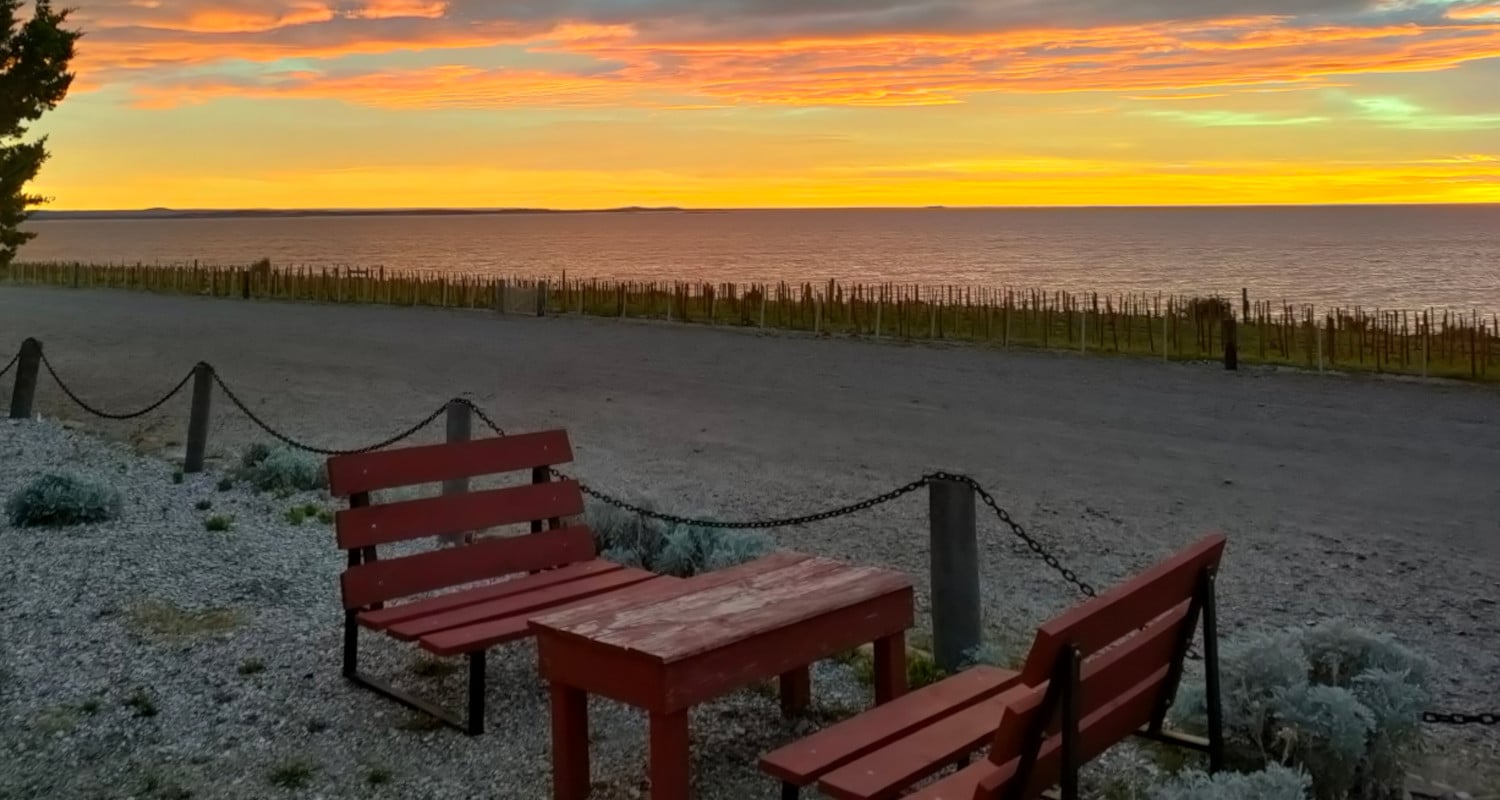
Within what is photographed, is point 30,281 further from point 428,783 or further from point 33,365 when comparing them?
point 428,783

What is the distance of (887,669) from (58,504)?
5732 mm

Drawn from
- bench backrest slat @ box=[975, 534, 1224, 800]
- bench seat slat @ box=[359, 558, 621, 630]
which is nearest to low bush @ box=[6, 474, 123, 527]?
bench seat slat @ box=[359, 558, 621, 630]

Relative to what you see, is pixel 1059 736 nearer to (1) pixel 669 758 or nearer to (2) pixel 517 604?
(1) pixel 669 758

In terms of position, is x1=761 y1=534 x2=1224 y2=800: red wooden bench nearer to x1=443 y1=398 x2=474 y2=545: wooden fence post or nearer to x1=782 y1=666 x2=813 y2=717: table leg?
x1=782 y1=666 x2=813 y2=717: table leg

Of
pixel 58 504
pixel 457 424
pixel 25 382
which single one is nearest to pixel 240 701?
pixel 457 424

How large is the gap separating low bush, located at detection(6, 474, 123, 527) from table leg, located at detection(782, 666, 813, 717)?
5.16 m

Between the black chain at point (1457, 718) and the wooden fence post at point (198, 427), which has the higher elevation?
the wooden fence post at point (198, 427)

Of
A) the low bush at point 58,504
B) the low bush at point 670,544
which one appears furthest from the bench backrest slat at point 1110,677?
the low bush at point 58,504

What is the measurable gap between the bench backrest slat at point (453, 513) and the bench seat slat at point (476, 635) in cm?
64

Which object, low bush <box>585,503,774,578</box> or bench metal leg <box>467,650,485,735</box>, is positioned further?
low bush <box>585,503,774,578</box>

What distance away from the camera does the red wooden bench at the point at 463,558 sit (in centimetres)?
475

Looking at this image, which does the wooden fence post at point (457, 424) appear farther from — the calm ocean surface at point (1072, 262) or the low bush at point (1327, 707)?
the calm ocean surface at point (1072, 262)

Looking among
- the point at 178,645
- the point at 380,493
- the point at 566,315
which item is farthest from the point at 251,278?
the point at 178,645

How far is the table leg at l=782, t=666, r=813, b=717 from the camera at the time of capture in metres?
4.90
